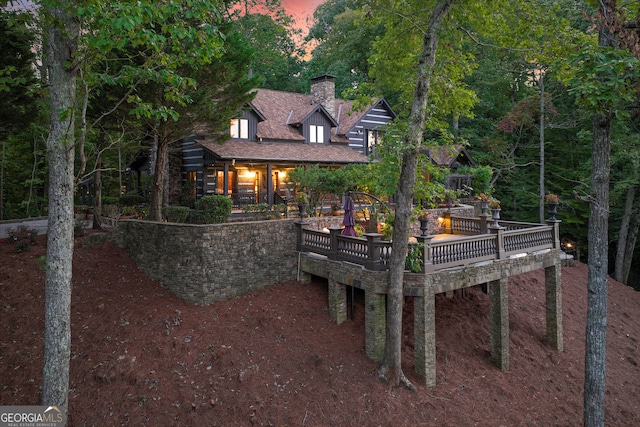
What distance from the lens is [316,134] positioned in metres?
24.6

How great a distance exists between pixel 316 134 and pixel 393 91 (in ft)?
18.6

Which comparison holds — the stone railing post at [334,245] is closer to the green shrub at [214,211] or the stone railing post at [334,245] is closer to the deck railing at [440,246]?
the deck railing at [440,246]

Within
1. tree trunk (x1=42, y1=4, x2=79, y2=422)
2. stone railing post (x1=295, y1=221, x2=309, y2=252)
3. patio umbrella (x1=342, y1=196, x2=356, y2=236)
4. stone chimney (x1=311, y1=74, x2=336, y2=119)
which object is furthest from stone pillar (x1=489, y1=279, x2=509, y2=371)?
stone chimney (x1=311, y1=74, x2=336, y2=119)

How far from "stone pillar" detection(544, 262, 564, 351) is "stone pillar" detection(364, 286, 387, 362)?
24.4ft

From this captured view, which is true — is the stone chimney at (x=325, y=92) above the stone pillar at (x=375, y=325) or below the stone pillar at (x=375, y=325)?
above

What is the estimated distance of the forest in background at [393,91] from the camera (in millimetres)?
9547

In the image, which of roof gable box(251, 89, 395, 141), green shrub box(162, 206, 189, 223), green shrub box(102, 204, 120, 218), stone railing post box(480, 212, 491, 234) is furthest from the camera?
roof gable box(251, 89, 395, 141)

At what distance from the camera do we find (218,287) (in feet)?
41.5

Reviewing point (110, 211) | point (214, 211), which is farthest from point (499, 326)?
point (110, 211)

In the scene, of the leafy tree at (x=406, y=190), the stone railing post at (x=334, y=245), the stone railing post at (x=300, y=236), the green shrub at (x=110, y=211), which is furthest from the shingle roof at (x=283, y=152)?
the leafy tree at (x=406, y=190)

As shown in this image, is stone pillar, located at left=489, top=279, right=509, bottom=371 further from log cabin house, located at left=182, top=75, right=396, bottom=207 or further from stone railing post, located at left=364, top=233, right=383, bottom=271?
log cabin house, located at left=182, top=75, right=396, bottom=207

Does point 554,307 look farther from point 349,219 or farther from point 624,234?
point 624,234

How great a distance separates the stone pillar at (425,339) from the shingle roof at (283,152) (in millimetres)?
11808

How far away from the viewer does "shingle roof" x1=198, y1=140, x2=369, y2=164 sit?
62.7 feet
